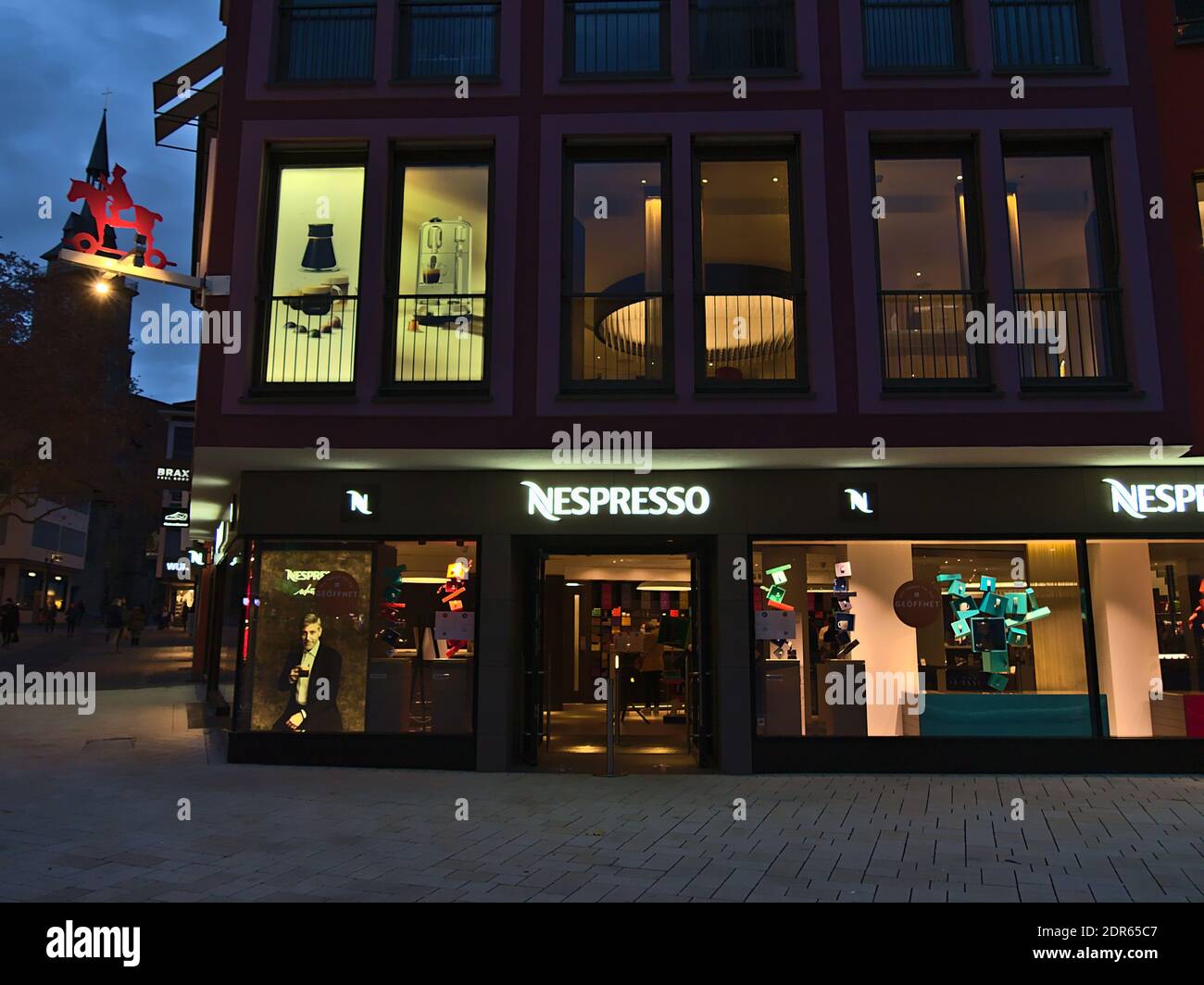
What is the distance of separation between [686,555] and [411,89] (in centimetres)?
658

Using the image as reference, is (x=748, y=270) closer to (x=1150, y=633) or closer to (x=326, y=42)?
(x=326, y=42)

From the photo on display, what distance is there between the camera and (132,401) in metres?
29.1

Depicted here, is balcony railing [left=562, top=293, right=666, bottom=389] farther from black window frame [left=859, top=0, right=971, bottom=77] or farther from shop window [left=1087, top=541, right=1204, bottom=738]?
shop window [left=1087, top=541, right=1204, bottom=738]

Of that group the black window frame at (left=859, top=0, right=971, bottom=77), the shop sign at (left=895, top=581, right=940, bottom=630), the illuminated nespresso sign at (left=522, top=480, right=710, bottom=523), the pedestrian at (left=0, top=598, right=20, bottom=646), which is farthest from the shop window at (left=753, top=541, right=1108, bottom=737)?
the pedestrian at (left=0, top=598, right=20, bottom=646)

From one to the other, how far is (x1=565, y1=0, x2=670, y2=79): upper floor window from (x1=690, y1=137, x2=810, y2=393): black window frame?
1.40 metres

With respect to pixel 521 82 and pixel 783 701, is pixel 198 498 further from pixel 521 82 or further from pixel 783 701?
pixel 783 701

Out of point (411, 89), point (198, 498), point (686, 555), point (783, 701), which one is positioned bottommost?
point (783, 701)

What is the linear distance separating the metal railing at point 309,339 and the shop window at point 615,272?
2614 mm

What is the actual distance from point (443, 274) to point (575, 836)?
6829mm

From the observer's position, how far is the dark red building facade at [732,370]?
1070 centimetres

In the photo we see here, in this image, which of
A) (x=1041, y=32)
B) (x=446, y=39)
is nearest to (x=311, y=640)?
(x=446, y=39)

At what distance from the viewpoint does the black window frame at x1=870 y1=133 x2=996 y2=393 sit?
10.7 m

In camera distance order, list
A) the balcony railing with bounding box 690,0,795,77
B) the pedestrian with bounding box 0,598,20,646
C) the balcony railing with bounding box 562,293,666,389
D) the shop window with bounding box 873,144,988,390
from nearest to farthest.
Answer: the shop window with bounding box 873,144,988,390, the balcony railing with bounding box 562,293,666,389, the balcony railing with bounding box 690,0,795,77, the pedestrian with bounding box 0,598,20,646
